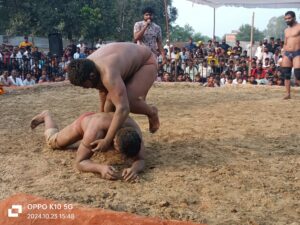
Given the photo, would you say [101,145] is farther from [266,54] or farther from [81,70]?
[266,54]

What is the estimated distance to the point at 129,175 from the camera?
3.46 m

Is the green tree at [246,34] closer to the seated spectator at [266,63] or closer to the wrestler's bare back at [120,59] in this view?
the seated spectator at [266,63]

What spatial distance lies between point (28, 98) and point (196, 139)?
169 inches

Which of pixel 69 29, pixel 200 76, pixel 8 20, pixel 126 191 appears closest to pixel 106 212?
pixel 126 191

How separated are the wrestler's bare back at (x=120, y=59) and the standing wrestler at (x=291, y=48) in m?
4.19

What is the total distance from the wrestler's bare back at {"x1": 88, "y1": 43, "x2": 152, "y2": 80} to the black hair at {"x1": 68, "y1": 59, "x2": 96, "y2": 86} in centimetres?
9

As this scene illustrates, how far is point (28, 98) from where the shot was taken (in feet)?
25.9

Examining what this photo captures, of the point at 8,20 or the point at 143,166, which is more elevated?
the point at 8,20

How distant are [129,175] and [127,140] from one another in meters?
0.30

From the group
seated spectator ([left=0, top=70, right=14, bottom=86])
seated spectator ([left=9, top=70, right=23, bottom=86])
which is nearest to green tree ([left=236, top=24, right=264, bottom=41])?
seated spectator ([left=9, top=70, right=23, bottom=86])

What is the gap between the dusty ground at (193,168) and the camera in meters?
2.96

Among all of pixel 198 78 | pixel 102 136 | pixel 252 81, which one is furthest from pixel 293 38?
pixel 102 136

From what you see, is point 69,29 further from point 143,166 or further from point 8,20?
point 143,166

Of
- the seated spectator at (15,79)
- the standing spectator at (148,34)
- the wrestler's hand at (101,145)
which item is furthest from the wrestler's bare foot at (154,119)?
the seated spectator at (15,79)
